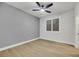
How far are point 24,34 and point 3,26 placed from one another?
5.56 ft

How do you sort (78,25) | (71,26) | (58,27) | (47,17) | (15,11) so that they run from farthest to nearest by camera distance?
(47,17), (58,27), (71,26), (15,11), (78,25)

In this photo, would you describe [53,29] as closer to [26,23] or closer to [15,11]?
[26,23]

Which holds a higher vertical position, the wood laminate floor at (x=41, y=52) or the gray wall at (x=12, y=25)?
the gray wall at (x=12, y=25)

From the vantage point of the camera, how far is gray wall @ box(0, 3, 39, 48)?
10.6 ft

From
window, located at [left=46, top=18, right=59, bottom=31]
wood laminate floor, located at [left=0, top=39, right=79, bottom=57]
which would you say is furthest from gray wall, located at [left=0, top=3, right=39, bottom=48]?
window, located at [left=46, top=18, right=59, bottom=31]

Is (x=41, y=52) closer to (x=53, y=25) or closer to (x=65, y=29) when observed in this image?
(x=65, y=29)

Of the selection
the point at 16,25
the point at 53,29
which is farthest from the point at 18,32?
the point at 53,29

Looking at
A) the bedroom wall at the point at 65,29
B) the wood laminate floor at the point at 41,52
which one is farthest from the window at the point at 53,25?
the wood laminate floor at the point at 41,52

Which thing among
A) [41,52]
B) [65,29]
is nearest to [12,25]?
[41,52]

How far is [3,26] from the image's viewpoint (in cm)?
325

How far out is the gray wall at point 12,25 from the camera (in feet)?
10.6

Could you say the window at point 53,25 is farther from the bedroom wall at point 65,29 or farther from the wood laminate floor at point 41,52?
the wood laminate floor at point 41,52

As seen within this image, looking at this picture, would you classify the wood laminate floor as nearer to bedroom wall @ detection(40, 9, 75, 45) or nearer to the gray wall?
the gray wall

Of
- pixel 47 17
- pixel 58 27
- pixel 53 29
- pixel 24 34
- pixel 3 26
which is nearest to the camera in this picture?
pixel 3 26
